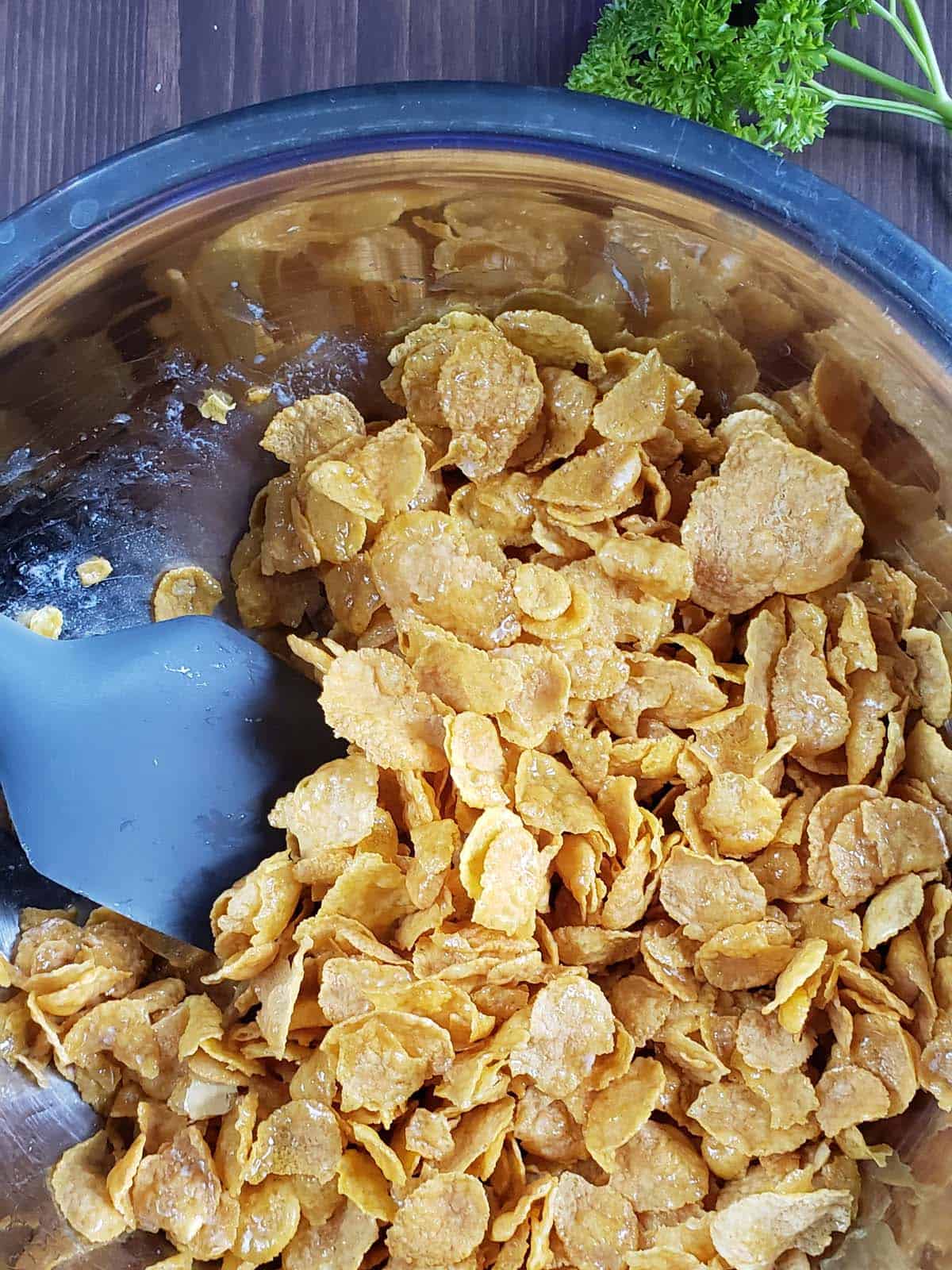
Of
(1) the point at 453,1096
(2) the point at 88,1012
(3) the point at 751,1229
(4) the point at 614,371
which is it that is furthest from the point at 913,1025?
(2) the point at 88,1012

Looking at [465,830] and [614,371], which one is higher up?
[614,371]

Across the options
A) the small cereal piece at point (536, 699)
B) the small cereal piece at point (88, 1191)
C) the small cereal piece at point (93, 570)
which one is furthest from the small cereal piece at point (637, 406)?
the small cereal piece at point (88, 1191)

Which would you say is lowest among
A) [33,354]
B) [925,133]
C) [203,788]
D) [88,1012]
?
[88,1012]

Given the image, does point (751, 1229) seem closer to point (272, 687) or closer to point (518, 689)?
point (518, 689)

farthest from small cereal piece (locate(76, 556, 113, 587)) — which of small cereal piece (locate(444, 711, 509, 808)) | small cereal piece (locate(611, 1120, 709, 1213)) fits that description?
small cereal piece (locate(611, 1120, 709, 1213))

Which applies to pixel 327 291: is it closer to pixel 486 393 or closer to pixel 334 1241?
pixel 486 393

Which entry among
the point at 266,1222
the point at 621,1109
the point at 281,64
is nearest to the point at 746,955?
the point at 621,1109

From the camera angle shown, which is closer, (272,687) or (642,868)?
(642,868)

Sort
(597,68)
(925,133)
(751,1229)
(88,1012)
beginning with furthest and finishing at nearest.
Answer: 1. (925,133)
2. (597,68)
3. (88,1012)
4. (751,1229)

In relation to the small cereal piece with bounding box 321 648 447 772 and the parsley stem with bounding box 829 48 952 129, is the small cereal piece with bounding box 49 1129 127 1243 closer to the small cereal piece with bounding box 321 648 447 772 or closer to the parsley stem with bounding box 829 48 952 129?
the small cereal piece with bounding box 321 648 447 772
